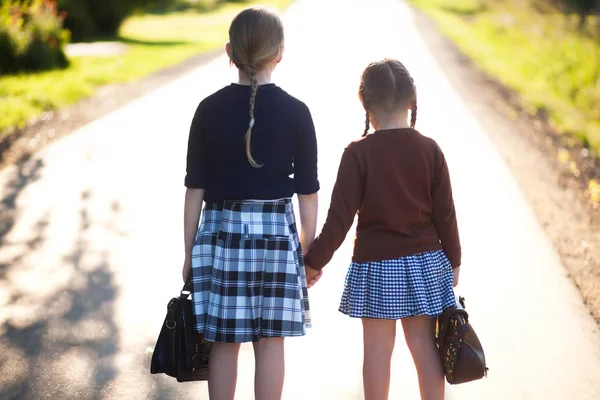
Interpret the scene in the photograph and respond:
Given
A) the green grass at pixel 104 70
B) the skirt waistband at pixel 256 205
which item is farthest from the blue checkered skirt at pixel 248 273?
the green grass at pixel 104 70

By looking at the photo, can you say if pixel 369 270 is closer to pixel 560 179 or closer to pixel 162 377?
pixel 162 377

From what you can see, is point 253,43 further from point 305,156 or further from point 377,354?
point 377,354

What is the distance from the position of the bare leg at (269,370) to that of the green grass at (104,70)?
295 inches

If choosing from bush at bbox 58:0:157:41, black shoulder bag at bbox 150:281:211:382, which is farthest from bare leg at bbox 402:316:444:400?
bush at bbox 58:0:157:41

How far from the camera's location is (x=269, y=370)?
335 cm

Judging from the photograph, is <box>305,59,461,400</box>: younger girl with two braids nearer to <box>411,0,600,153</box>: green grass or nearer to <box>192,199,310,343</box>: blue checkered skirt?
<box>192,199,310,343</box>: blue checkered skirt

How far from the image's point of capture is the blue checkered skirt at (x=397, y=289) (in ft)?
10.9

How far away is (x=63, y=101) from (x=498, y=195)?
7.22 m

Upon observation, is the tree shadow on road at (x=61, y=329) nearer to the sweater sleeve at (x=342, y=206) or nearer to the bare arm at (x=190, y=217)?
the bare arm at (x=190, y=217)

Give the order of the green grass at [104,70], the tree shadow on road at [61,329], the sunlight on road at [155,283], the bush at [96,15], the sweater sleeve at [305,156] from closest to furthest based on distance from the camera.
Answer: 1. the sweater sleeve at [305,156]
2. the tree shadow on road at [61,329]
3. the sunlight on road at [155,283]
4. the green grass at [104,70]
5. the bush at [96,15]

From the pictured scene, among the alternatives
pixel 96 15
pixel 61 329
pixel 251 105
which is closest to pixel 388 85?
pixel 251 105

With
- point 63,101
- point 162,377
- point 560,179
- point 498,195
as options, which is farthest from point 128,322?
point 63,101

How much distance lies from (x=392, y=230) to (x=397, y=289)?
0.22 meters

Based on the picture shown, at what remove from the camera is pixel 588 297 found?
5344 millimetres
